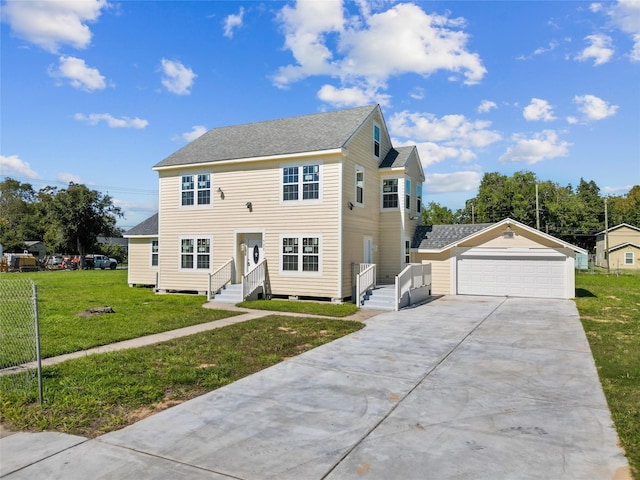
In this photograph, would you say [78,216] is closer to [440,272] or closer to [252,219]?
[252,219]

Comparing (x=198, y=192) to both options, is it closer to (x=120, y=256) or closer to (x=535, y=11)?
(x=535, y=11)

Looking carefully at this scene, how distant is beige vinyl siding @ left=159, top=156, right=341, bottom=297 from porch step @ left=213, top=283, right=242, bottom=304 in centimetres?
134

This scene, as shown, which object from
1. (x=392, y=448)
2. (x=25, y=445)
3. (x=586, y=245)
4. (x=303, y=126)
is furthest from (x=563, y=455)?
(x=586, y=245)

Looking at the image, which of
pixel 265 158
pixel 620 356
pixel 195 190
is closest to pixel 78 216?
pixel 195 190

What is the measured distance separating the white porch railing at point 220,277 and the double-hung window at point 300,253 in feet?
7.79

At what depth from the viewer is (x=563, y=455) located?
4.08m

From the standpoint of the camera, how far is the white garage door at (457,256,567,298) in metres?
18.0

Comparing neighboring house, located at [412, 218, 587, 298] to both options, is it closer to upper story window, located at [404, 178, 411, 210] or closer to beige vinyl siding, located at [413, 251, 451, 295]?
beige vinyl siding, located at [413, 251, 451, 295]

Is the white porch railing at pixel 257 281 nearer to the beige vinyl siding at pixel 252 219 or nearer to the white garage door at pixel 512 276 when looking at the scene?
the beige vinyl siding at pixel 252 219

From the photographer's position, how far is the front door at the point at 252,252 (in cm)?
1730

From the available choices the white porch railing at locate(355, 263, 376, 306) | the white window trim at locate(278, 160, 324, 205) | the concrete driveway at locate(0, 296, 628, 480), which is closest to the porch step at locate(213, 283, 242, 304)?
the white window trim at locate(278, 160, 324, 205)

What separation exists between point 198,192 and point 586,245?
65924 millimetres

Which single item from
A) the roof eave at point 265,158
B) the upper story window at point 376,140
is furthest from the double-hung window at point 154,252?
the upper story window at point 376,140

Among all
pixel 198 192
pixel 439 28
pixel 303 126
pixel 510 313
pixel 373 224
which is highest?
pixel 439 28
